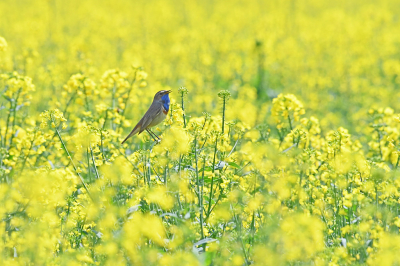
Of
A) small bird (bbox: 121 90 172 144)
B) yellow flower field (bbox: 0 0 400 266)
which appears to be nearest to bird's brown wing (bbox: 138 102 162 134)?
small bird (bbox: 121 90 172 144)

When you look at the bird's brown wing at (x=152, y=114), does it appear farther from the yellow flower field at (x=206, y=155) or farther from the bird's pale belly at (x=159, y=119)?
the yellow flower field at (x=206, y=155)

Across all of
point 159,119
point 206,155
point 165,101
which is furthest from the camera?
point 165,101

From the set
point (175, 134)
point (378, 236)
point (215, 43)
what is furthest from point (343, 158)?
point (215, 43)

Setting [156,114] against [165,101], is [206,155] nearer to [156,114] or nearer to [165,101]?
[156,114]

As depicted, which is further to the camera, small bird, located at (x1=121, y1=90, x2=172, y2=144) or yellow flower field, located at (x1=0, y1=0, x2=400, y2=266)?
small bird, located at (x1=121, y1=90, x2=172, y2=144)

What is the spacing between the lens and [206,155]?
353cm

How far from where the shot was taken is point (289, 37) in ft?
46.6

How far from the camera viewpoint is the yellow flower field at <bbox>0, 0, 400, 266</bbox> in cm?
299

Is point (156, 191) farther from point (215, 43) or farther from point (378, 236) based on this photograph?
point (215, 43)

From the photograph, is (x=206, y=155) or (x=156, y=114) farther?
(x=156, y=114)

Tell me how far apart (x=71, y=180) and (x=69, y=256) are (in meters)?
1.18

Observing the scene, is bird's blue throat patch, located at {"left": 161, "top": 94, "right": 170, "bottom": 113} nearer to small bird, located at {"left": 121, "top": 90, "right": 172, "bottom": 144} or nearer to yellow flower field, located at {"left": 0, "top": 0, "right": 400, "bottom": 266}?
small bird, located at {"left": 121, "top": 90, "right": 172, "bottom": 144}

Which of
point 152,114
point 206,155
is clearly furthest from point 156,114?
point 206,155

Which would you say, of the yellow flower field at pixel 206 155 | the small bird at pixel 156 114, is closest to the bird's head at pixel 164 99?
the small bird at pixel 156 114
